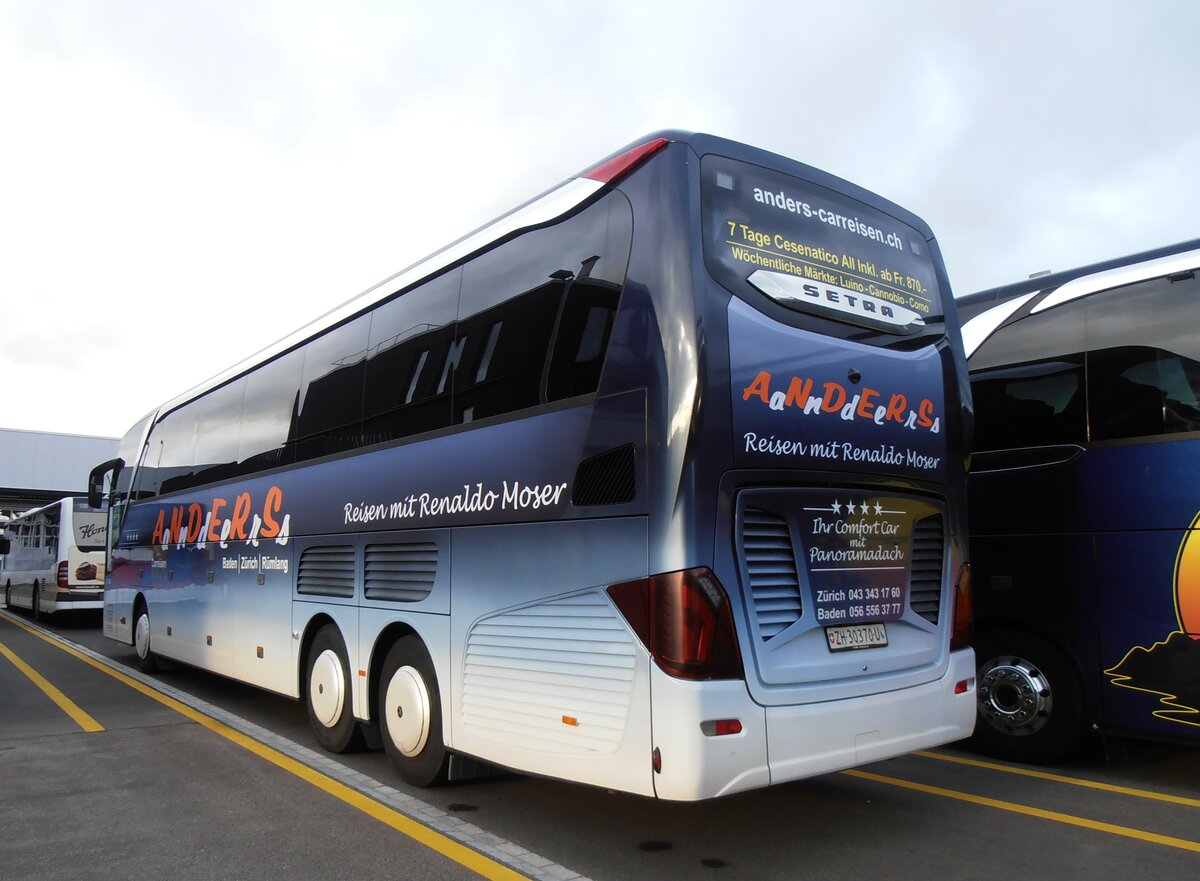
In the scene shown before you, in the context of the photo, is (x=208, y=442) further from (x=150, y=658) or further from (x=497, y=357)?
(x=497, y=357)

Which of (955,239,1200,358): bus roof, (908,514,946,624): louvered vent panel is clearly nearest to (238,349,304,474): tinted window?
(908,514,946,624): louvered vent panel

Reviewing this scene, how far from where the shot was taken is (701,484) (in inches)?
156

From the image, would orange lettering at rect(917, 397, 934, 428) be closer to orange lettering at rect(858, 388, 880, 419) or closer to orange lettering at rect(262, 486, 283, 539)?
orange lettering at rect(858, 388, 880, 419)

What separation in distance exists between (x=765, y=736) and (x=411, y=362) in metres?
3.54

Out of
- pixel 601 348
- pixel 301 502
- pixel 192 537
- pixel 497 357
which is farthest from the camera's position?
pixel 192 537

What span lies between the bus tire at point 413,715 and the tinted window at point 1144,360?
15.3 ft

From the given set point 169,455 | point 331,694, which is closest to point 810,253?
point 331,694

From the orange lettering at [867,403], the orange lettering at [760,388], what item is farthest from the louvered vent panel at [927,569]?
the orange lettering at [760,388]

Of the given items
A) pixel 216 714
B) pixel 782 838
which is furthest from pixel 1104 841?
pixel 216 714

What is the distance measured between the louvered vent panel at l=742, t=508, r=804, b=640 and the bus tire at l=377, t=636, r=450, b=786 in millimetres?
2223

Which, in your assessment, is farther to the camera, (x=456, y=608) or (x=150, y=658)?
(x=150, y=658)

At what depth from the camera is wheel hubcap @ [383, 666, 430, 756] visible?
18.3 feet

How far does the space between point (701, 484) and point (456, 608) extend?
6.69 ft

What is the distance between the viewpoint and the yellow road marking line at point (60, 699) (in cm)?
792
